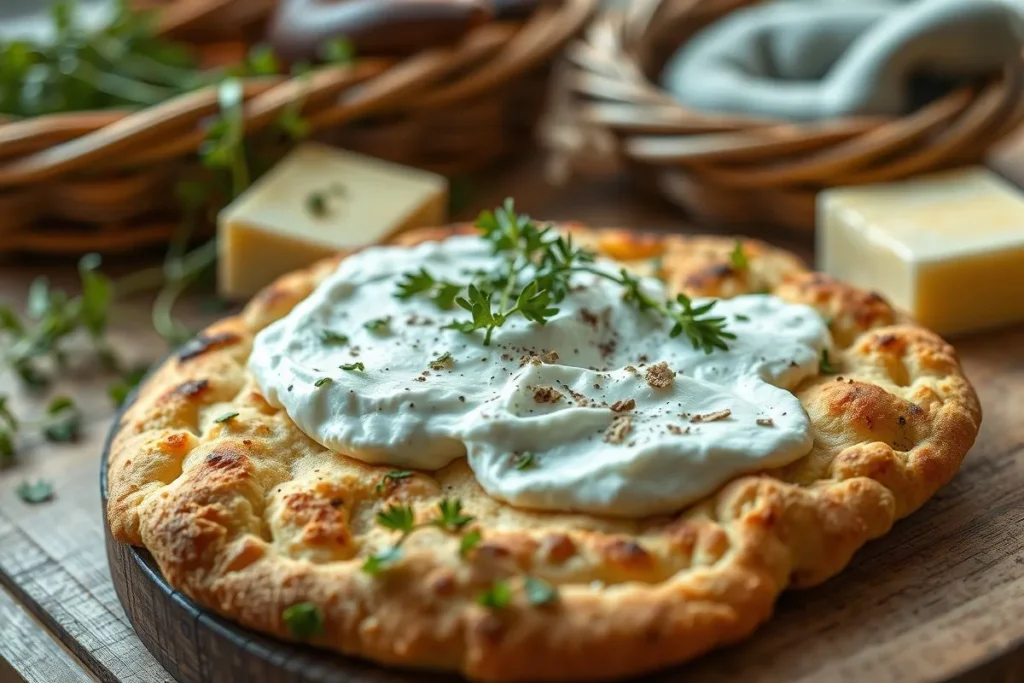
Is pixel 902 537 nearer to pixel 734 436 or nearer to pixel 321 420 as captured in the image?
pixel 734 436

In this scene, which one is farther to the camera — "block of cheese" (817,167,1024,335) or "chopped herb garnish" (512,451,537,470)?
"block of cheese" (817,167,1024,335)

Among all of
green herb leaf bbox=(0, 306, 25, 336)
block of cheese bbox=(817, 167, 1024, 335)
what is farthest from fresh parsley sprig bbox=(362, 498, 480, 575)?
green herb leaf bbox=(0, 306, 25, 336)

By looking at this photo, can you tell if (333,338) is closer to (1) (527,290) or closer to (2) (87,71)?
(1) (527,290)

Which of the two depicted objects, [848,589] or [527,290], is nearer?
[848,589]

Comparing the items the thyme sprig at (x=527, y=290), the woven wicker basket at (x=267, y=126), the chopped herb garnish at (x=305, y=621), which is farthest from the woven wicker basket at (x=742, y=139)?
the chopped herb garnish at (x=305, y=621)

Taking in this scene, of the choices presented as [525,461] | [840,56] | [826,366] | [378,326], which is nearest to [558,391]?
[525,461]

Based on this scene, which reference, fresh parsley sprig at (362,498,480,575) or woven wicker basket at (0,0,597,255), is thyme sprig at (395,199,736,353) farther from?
woven wicker basket at (0,0,597,255)

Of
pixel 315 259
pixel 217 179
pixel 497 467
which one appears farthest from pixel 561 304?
pixel 217 179
